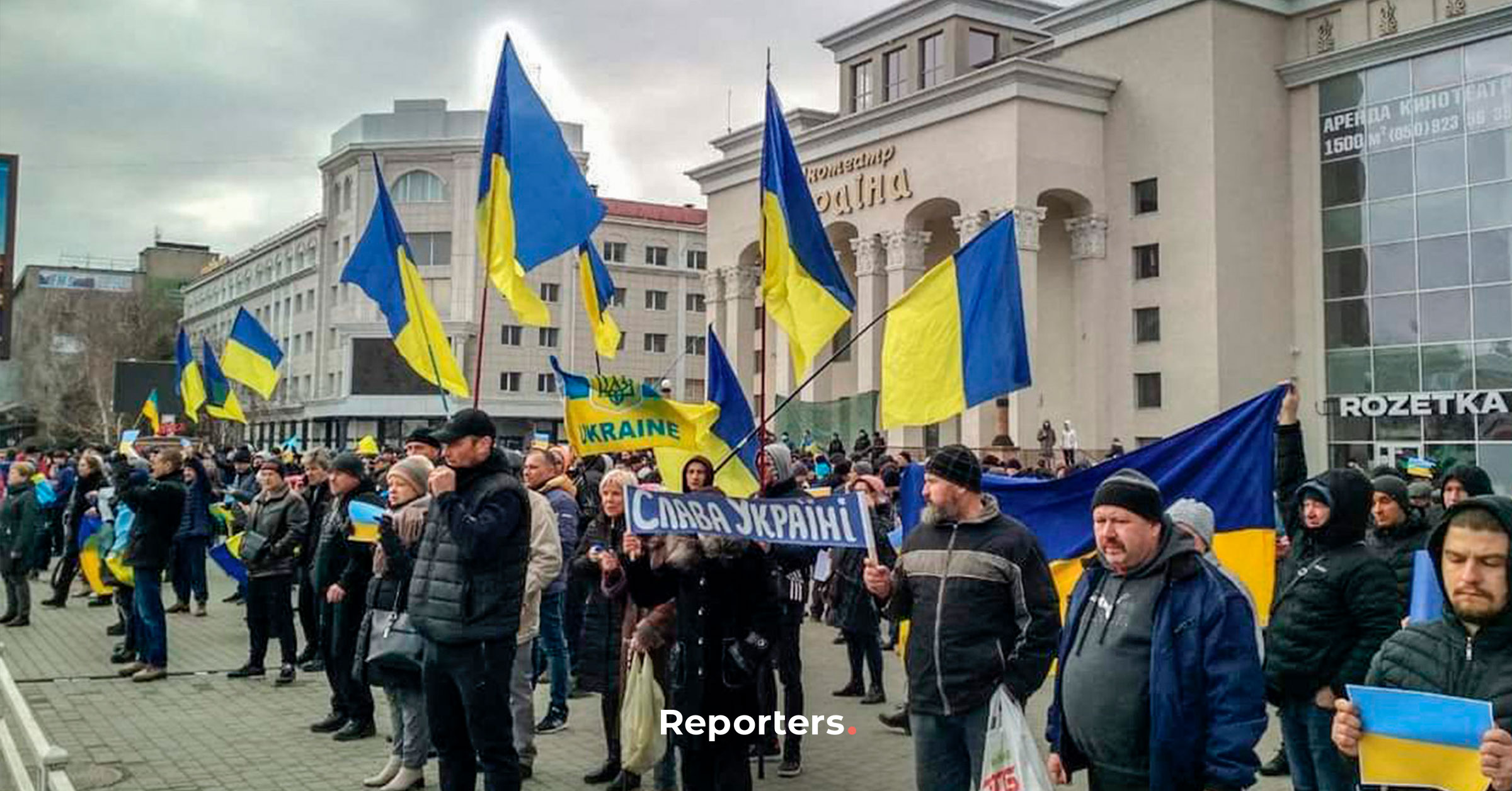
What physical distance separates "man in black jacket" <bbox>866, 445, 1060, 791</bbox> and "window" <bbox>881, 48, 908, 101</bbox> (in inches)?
1578

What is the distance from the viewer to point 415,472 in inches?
299

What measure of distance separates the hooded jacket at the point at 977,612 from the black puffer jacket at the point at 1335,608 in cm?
118

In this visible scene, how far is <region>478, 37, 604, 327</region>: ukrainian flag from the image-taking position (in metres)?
8.56

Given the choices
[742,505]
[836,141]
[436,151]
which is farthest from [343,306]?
[742,505]

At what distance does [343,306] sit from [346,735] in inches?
2418

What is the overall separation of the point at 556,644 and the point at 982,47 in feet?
123

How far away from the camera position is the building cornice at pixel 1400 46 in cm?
3105

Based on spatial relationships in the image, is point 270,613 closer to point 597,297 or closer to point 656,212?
point 597,297

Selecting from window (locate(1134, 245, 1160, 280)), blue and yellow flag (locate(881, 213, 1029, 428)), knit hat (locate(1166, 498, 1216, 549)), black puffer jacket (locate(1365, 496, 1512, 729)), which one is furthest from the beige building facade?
black puffer jacket (locate(1365, 496, 1512, 729))

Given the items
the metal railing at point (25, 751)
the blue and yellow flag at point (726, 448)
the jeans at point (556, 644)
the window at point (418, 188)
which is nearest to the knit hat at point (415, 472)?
the blue and yellow flag at point (726, 448)

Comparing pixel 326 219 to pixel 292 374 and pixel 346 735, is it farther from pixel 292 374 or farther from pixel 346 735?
pixel 346 735

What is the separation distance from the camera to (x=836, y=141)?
43500 millimetres

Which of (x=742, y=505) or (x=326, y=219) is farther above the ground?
(x=326, y=219)

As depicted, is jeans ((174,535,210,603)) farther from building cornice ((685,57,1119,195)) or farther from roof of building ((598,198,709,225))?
roof of building ((598,198,709,225))
